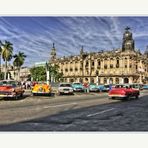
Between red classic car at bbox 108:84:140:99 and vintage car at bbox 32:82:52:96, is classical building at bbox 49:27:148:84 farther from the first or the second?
red classic car at bbox 108:84:140:99

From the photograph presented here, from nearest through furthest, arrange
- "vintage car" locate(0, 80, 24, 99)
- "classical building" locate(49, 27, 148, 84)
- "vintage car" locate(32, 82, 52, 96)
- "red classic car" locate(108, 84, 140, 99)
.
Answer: "vintage car" locate(0, 80, 24, 99) → "red classic car" locate(108, 84, 140, 99) → "vintage car" locate(32, 82, 52, 96) → "classical building" locate(49, 27, 148, 84)

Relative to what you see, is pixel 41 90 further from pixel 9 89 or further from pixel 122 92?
pixel 122 92

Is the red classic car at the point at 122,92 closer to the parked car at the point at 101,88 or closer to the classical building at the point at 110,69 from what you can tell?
the parked car at the point at 101,88

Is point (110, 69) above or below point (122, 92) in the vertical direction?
above

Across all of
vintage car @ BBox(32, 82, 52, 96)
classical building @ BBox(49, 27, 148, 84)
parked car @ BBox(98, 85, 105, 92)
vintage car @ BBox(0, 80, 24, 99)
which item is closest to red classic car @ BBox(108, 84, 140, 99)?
vintage car @ BBox(32, 82, 52, 96)

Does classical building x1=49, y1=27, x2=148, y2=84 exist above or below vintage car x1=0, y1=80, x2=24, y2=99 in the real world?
above

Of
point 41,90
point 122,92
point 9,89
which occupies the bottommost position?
point 122,92

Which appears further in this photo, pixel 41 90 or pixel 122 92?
pixel 41 90

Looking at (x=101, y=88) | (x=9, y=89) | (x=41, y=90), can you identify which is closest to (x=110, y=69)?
(x=101, y=88)
